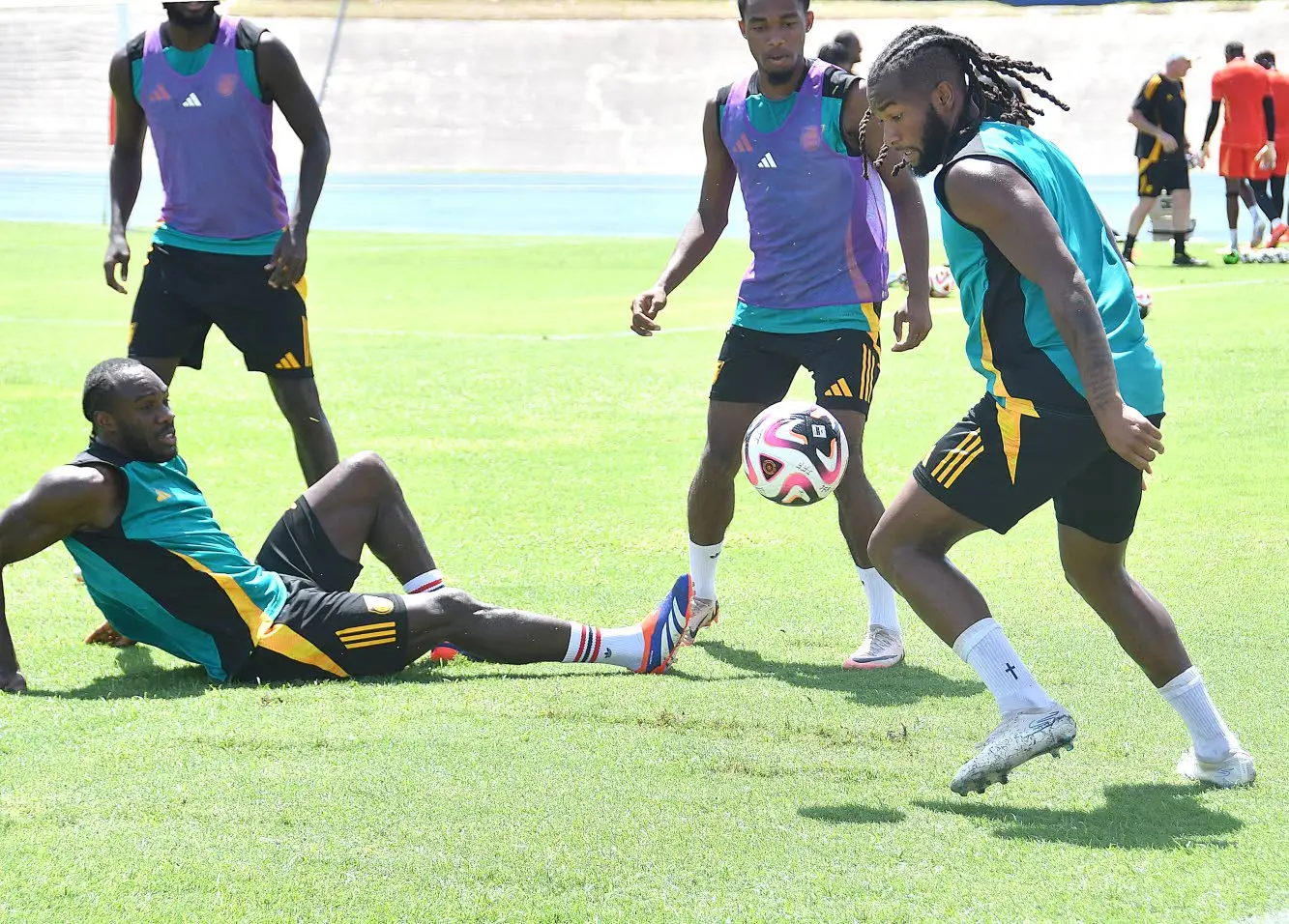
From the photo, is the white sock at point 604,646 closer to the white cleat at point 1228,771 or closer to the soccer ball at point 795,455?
the soccer ball at point 795,455

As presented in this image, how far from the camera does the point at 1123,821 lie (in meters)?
4.23

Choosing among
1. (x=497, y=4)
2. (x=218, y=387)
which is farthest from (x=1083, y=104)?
(x=218, y=387)

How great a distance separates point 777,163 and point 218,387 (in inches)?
275

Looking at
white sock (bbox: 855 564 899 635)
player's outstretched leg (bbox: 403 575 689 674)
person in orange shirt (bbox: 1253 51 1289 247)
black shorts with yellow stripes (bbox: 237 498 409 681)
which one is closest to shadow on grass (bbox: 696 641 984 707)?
white sock (bbox: 855 564 899 635)

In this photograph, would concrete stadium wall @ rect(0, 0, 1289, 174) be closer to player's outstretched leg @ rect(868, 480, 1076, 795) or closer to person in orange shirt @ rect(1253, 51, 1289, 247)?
person in orange shirt @ rect(1253, 51, 1289, 247)

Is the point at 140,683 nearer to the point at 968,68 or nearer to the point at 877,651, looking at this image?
the point at 877,651

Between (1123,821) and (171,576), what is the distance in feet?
10.2

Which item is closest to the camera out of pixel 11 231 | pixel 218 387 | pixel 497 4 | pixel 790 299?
pixel 790 299

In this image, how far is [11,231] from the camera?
27.2 m

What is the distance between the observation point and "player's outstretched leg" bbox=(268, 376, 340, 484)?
7062 mm

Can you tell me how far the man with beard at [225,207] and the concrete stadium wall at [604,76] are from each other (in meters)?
35.5

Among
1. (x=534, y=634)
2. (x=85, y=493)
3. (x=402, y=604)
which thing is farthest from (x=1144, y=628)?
(x=85, y=493)

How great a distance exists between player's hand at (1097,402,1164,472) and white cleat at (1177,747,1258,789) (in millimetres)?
966

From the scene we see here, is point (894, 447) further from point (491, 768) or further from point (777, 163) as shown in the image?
point (491, 768)
